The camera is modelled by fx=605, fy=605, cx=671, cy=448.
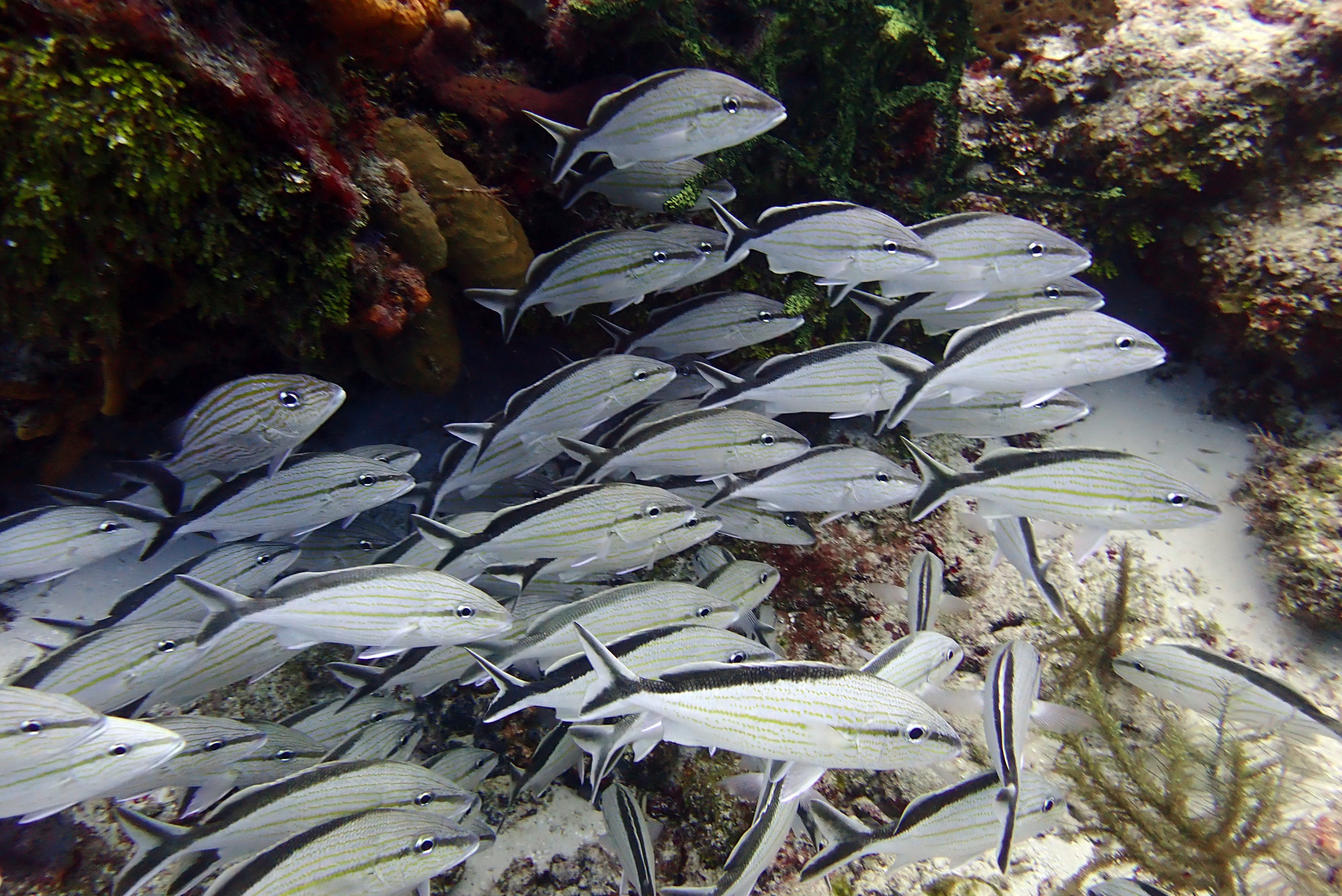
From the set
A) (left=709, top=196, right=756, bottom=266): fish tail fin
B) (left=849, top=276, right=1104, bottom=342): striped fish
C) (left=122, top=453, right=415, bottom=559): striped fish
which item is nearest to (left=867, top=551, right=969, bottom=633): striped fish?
(left=849, top=276, right=1104, bottom=342): striped fish

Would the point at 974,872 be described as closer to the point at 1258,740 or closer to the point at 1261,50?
the point at 1258,740

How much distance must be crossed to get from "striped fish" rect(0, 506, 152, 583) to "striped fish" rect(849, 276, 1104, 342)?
4491 mm

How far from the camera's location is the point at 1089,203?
524cm

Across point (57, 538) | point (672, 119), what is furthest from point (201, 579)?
point (672, 119)

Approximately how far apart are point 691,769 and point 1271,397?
18.6 ft

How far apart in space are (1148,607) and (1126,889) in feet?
8.01

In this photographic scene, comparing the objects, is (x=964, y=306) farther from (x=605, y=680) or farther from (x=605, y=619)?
(x=605, y=680)

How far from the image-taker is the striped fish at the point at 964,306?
12.9 feet

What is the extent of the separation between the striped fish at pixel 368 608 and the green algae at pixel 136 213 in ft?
4.64

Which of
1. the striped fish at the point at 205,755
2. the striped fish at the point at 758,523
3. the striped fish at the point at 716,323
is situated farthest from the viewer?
the striped fish at the point at 716,323

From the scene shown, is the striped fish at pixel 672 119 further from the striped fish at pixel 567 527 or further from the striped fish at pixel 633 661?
the striped fish at pixel 633 661

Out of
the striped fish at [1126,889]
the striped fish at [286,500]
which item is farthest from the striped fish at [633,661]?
the striped fish at [1126,889]

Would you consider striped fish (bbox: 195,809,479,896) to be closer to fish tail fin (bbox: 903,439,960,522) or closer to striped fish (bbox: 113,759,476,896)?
striped fish (bbox: 113,759,476,896)

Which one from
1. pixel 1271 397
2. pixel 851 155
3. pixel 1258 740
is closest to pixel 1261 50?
pixel 1271 397
